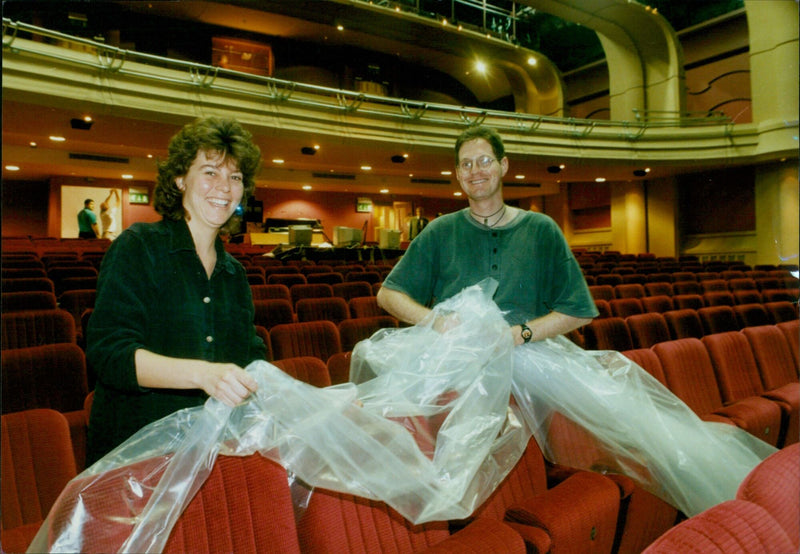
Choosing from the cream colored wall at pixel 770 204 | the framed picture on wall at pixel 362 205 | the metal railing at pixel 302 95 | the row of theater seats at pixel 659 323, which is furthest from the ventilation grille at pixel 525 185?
the row of theater seats at pixel 659 323

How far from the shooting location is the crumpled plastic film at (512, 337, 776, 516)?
4.30ft

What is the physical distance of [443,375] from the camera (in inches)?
48.1

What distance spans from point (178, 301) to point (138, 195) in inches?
449

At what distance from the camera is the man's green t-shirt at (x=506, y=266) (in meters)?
1.42

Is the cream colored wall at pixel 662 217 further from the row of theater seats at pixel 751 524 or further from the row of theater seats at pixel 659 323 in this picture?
the row of theater seats at pixel 751 524

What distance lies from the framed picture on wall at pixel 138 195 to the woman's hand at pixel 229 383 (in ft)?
38.2

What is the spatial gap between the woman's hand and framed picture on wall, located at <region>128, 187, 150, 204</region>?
1164cm

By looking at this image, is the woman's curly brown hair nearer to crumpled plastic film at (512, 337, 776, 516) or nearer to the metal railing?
crumpled plastic film at (512, 337, 776, 516)

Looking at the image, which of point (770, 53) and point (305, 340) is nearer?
point (305, 340)

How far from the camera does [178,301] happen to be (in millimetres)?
1052

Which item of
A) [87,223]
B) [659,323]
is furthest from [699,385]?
[87,223]

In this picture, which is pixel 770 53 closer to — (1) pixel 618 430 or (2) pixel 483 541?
(1) pixel 618 430

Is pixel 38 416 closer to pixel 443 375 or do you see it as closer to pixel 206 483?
pixel 206 483

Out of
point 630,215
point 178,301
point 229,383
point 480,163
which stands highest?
point 630,215
